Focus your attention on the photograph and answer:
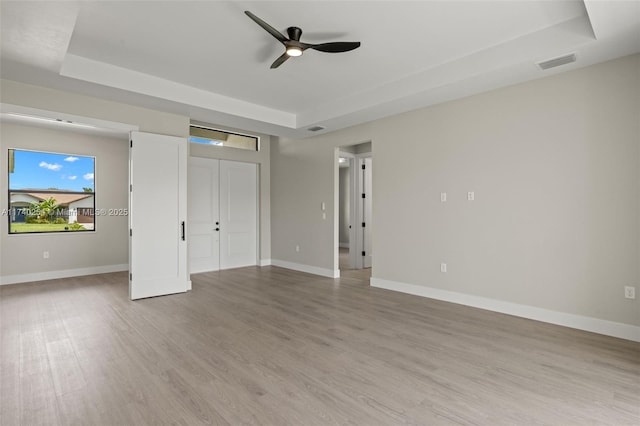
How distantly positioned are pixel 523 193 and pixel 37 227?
8.14 metres

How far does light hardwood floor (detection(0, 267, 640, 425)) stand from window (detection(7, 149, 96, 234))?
251cm

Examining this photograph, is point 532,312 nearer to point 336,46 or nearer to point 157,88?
point 336,46

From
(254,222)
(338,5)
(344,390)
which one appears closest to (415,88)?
(338,5)

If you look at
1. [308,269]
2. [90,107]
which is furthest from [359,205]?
[90,107]

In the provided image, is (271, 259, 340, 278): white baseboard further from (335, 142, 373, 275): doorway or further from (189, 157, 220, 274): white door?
(189, 157, 220, 274): white door

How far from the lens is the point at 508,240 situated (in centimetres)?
408

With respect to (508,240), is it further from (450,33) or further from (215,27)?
(215,27)

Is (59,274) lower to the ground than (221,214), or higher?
lower

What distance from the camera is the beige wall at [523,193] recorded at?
3.32 meters

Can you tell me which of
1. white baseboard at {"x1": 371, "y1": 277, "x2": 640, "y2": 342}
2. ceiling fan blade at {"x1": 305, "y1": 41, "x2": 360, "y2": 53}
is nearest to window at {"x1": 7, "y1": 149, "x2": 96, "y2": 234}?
ceiling fan blade at {"x1": 305, "y1": 41, "x2": 360, "y2": 53}

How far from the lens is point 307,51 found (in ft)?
12.1

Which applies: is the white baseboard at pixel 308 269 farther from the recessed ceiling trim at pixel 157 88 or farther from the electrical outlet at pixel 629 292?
the electrical outlet at pixel 629 292

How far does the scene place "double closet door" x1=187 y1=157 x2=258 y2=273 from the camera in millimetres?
6793

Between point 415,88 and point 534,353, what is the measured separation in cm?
325
